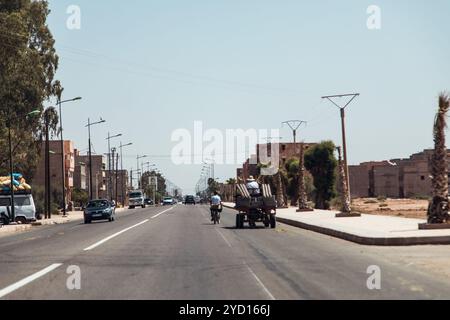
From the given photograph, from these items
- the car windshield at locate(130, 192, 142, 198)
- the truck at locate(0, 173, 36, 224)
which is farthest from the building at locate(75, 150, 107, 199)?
the truck at locate(0, 173, 36, 224)

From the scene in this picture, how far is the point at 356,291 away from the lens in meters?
10.9

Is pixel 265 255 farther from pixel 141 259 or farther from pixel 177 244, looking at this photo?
pixel 177 244

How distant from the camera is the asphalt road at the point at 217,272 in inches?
428

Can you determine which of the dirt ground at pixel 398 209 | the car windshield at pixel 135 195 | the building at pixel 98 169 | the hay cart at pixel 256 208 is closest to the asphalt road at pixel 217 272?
the hay cart at pixel 256 208

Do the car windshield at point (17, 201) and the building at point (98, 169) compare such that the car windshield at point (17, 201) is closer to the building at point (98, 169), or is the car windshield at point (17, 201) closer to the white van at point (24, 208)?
the white van at point (24, 208)

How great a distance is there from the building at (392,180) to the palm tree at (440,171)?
9433 cm

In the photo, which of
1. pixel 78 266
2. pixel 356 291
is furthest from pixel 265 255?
pixel 356 291

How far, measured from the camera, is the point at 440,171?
26438mm

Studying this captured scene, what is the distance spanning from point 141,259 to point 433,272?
6.87 meters

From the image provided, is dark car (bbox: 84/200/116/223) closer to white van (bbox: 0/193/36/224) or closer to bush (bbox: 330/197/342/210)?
white van (bbox: 0/193/36/224)

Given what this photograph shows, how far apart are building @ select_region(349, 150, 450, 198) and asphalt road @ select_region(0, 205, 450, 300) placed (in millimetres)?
103269

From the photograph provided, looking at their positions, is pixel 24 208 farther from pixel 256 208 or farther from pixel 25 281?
pixel 25 281

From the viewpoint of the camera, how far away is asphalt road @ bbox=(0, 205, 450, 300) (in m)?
10.9

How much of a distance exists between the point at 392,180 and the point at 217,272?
123m
